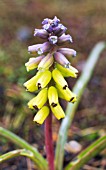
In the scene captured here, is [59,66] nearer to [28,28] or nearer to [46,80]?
[46,80]

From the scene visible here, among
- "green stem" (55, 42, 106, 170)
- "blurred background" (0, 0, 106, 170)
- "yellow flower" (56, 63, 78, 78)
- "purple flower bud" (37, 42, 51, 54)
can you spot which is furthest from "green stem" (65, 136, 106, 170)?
"purple flower bud" (37, 42, 51, 54)

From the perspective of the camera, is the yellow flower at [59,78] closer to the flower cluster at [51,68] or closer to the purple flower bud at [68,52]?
the flower cluster at [51,68]

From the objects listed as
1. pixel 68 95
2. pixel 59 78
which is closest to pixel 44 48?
pixel 59 78

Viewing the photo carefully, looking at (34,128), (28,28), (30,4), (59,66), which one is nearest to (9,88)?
(34,128)

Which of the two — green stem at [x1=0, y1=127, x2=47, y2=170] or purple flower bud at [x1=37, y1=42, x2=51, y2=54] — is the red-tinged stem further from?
purple flower bud at [x1=37, y1=42, x2=51, y2=54]

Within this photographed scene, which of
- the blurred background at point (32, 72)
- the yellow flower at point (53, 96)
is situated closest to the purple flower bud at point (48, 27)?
the yellow flower at point (53, 96)

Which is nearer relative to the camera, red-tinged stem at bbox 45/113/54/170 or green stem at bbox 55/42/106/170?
red-tinged stem at bbox 45/113/54/170
